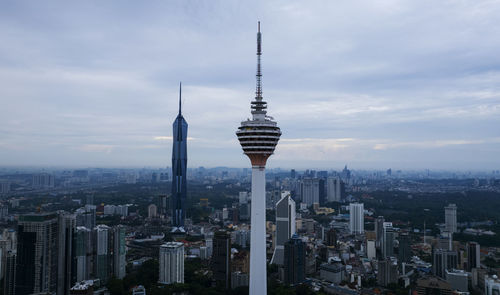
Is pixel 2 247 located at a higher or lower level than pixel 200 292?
higher

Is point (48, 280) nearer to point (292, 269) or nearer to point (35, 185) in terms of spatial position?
point (292, 269)

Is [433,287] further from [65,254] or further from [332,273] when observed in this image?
[65,254]

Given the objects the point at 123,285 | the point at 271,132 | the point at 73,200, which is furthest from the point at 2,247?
the point at 73,200

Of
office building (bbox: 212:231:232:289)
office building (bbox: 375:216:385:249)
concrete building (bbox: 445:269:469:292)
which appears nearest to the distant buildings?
office building (bbox: 375:216:385:249)

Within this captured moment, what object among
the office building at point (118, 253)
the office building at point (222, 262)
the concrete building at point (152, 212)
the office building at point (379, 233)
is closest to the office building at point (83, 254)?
the office building at point (118, 253)

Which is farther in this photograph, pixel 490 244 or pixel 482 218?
pixel 482 218

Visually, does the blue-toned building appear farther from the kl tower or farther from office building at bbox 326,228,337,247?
the kl tower
